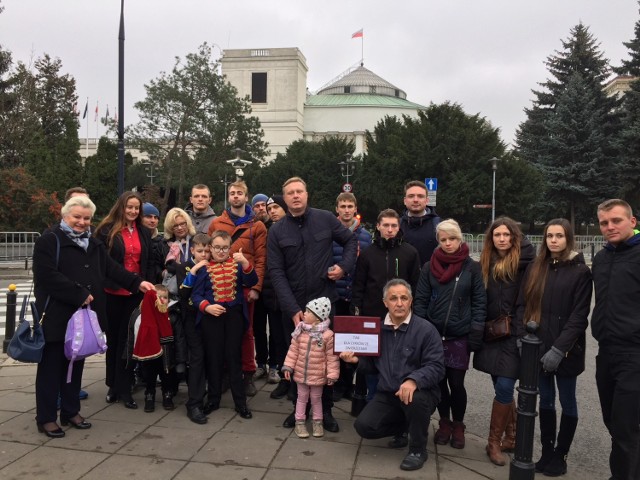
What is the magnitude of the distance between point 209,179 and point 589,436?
43.0 m

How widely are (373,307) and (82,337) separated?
2620 mm

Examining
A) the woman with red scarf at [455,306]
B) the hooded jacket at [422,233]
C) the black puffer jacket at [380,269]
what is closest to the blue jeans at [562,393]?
the woman with red scarf at [455,306]

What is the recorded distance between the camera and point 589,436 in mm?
5598

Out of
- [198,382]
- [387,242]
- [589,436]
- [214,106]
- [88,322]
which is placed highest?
[214,106]

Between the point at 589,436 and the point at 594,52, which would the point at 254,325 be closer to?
the point at 589,436

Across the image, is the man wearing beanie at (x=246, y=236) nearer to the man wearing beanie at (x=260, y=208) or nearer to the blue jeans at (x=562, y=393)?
the man wearing beanie at (x=260, y=208)

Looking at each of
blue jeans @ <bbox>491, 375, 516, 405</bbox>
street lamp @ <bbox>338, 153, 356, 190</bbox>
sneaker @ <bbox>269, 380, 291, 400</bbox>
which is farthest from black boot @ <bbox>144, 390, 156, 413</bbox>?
street lamp @ <bbox>338, 153, 356, 190</bbox>

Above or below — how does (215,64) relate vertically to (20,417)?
above

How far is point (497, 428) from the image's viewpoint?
4.72 meters

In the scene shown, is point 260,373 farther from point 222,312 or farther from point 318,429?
point 318,429

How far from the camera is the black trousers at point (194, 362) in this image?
17.9 feet

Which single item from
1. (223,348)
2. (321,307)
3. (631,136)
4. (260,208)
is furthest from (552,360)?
(631,136)

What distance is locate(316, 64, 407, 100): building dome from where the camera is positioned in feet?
320

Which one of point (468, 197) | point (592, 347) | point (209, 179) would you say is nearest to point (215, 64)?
point (209, 179)
